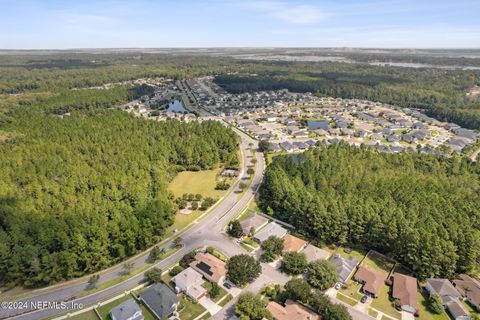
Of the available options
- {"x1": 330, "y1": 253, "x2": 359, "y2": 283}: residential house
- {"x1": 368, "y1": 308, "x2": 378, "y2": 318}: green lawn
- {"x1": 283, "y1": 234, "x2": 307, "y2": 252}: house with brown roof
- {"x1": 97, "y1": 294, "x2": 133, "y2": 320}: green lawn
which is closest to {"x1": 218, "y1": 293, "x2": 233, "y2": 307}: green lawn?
{"x1": 97, "y1": 294, "x2": 133, "y2": 320}: green lawn

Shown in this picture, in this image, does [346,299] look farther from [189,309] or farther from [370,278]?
[189,309]

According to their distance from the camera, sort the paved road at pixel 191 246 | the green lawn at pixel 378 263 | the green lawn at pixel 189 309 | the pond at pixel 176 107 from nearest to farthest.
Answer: the green lawn at pixel 189 309
the paved road at pixel 191 246
the green lawn at pixel 378 263
the pond at pixel 176 107

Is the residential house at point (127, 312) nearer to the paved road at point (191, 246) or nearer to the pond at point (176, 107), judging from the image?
the paved road at point (191, 246)

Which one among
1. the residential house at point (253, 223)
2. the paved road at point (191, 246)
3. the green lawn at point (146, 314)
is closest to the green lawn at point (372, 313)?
the paved road at point (191, 246)

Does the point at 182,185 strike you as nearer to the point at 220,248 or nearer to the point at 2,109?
the point at 220,248

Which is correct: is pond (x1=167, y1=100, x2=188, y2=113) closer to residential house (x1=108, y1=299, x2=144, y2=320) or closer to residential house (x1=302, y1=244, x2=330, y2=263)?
residential house (x1=302, y1=244, x2=330, y2=263)

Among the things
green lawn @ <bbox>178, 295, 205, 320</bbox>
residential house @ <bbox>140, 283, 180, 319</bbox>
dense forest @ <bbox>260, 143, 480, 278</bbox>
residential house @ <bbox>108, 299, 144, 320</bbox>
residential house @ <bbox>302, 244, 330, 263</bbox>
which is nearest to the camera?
residential house @ <bbox>108, 299, 144, 320</bbox>
